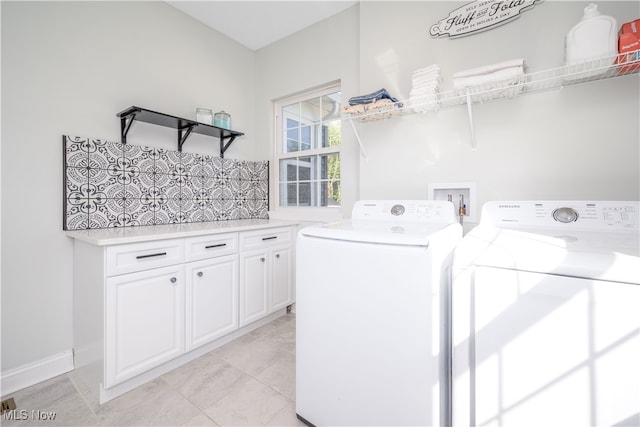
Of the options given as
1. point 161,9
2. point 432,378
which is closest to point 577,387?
point 432,378

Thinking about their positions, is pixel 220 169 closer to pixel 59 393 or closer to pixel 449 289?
pixel 59 393

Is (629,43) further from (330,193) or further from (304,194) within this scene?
(304,194)

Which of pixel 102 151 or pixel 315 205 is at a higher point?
pixel 102 151

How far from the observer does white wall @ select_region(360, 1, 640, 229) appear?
142cm

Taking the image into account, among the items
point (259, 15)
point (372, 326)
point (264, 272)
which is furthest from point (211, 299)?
point (259, 15)

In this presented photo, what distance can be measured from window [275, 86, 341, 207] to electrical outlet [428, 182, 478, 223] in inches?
36.9

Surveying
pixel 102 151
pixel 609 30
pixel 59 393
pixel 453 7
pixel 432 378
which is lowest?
pixel 59 393

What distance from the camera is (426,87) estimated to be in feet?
5.74

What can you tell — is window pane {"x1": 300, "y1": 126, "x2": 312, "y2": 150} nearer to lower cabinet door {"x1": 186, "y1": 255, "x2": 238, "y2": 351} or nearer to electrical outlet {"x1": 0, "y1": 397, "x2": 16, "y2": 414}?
lower cabinet door {"x1": 186, "y1": 255, "x2": 238, "y2": 351}

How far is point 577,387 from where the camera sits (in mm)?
820

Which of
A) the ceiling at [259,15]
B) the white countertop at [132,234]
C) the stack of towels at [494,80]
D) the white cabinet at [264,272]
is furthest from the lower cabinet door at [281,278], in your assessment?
the ceiling at [259,15]

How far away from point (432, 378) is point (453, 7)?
6.99 ft

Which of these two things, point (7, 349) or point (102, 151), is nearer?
point (7, 349)

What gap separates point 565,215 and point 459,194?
558mm
